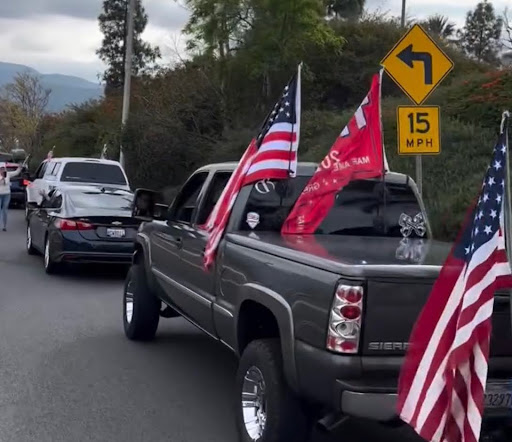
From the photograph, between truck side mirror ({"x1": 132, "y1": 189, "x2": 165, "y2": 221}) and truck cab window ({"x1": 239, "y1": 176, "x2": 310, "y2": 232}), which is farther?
truck side mirror ({"x1": 132, "y1": 189, "x2": 165, "y2": 221})

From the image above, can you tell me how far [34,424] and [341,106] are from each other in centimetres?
2488

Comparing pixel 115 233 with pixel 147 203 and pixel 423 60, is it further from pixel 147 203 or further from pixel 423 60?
pixel 423 60

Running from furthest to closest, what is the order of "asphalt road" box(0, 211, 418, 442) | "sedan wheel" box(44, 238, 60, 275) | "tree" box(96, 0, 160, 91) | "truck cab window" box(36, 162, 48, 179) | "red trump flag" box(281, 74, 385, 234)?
"tree" box(96, 0, 160, 91) < "truck cab window" box(36, 162, 48, 179) < "sedan wheel" box(44, 238, 60, 275) < "red trump flag" box(281, 74, 385, 234) < "asphalt road" box(0, 211, 418, 442)

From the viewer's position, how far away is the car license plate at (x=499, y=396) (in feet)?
16.7

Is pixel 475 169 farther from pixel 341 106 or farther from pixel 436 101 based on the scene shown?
pixel 341 106

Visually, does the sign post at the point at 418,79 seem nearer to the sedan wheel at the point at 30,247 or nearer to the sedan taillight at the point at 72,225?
the sedan taillight at the point at 72,225

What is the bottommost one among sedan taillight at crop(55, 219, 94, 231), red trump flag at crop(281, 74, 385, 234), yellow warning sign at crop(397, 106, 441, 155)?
sedan taillight at crop(55, 219, 94, 231)

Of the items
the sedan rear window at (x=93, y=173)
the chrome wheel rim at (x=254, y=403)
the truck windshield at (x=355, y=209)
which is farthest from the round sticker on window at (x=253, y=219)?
the sedan rear window at (x=93, y=173)

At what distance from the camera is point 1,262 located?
1602cm

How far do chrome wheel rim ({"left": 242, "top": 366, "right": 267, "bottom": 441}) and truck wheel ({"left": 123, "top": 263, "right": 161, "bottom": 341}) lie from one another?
340 cm

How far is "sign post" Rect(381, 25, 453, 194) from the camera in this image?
11734 millimetres

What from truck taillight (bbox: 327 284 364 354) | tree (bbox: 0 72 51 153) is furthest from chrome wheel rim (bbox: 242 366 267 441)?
tree (bbox: 0 72 51 153)

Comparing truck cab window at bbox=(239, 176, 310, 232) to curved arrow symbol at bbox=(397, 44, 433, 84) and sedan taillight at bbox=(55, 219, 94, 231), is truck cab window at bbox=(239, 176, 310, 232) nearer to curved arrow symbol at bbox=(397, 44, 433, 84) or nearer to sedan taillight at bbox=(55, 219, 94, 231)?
curved arrow symbol at bbox=(397, 44, 433, 84)

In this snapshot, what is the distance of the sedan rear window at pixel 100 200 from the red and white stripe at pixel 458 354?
10.3m
